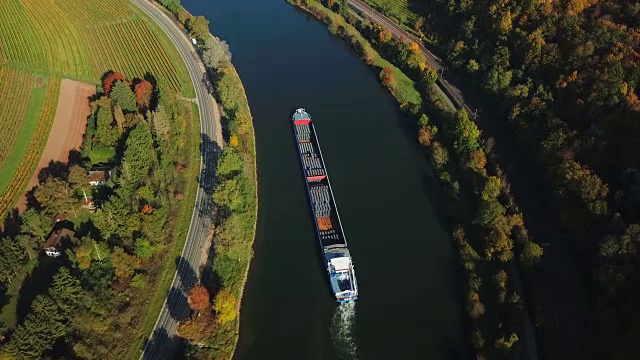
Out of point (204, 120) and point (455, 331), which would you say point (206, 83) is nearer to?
point (204, 120)

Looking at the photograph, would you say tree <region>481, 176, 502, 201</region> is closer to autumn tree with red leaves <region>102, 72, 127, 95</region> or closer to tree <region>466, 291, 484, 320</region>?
tree <region>466, 291, 484, 320</region>

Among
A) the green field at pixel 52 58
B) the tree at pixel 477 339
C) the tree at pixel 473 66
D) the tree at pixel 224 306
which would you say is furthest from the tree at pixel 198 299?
the tree at pixel 473 66

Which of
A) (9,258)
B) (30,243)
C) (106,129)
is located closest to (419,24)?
(106,129)

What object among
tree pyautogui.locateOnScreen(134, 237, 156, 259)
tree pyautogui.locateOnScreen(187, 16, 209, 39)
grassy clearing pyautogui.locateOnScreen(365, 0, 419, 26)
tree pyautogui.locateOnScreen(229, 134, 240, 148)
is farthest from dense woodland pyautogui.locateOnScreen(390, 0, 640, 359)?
tree pyautogui.locateOnScreen(134, 237, 156, 259)

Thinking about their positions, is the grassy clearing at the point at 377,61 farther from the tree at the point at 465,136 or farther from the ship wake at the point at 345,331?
the ship wake at the point at 345,331

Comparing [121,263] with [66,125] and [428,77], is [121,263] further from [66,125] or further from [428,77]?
[428,77]

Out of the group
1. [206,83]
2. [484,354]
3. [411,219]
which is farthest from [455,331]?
[206,83]

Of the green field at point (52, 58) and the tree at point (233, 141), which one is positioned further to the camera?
the green field at point (52, 58)
